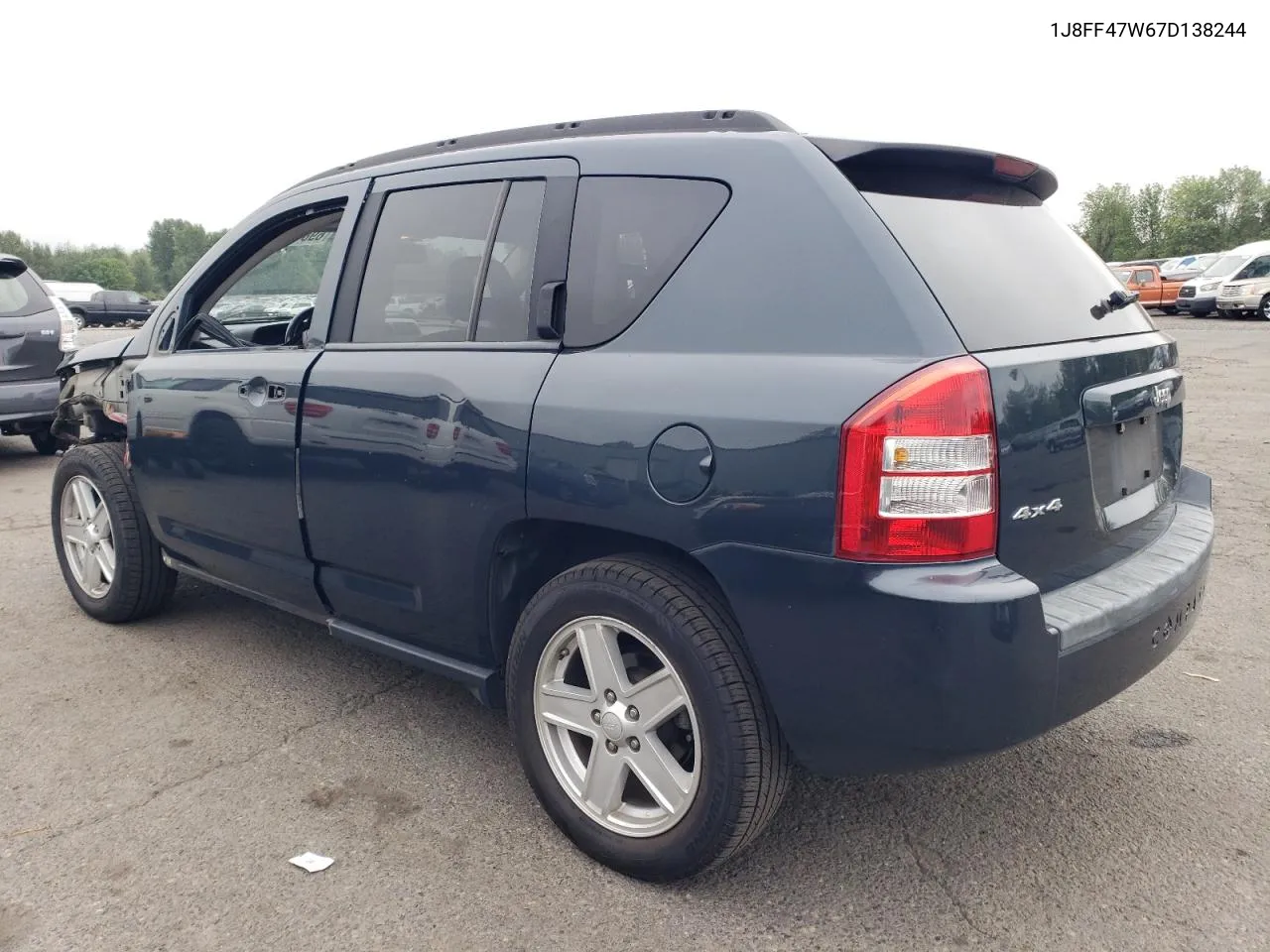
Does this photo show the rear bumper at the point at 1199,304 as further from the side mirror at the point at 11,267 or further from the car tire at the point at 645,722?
the car tire at the point at 645,722

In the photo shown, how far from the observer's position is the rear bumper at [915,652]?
6.67 ft

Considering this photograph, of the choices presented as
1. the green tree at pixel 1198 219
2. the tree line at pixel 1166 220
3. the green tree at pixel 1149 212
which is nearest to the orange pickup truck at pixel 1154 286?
the tree line at pixel 1166 220

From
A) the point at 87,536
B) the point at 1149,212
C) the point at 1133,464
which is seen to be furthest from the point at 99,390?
the point at 1149,212

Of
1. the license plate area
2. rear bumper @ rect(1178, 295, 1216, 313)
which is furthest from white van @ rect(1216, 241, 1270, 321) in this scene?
the license plate area

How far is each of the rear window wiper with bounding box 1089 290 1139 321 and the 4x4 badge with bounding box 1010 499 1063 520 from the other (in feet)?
2.14

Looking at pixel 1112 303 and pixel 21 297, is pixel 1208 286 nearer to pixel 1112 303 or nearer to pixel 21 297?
pixel 21 297

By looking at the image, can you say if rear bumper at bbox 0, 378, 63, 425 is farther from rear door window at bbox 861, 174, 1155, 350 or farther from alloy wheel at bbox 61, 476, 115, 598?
rear door window at bbox 861, 174, 1155, 350

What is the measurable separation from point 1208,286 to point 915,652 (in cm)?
3056

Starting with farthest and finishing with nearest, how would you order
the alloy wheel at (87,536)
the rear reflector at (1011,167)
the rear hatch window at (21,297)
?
1. the rear hatch window at (21,297)
2. the alloy wheel at (87,536)
3. the rear reflector at (1011,167)

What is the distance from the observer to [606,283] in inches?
102

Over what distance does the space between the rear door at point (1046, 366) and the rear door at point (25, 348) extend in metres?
7.78

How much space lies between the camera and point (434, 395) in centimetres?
280

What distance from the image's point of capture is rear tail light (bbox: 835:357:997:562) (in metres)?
2.05

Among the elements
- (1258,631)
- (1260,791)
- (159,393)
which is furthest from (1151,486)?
(159,393)
